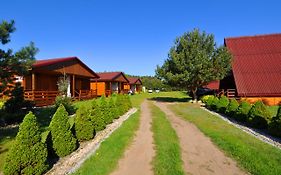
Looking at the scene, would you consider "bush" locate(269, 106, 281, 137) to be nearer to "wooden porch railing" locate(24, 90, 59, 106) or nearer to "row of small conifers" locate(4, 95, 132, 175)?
"row of small conifers" locate(4, 95, 132, 175)

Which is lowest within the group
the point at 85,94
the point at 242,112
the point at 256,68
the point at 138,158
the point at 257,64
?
the point at 138,158

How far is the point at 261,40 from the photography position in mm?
31297

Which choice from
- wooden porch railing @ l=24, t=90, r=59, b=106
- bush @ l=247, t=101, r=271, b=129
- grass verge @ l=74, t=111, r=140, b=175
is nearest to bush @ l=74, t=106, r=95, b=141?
grass verge @ l=74, t=111, r=140, b=175

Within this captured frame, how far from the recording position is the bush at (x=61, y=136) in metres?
8.76

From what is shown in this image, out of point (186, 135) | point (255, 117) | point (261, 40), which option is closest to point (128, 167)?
point (186, 135)

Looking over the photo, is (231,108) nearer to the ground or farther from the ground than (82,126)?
farther from the ground

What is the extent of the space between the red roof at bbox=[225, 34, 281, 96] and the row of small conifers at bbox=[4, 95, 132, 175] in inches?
688

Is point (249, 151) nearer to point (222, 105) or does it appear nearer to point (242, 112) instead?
point (242, 112)

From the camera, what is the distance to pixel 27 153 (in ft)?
23.0

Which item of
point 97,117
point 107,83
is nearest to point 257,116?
point 97,117

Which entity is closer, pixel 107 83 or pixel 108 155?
pixel 108 155

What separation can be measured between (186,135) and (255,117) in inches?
189

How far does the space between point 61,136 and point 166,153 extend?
339 centimetres

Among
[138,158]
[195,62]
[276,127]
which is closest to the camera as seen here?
[138,158]
